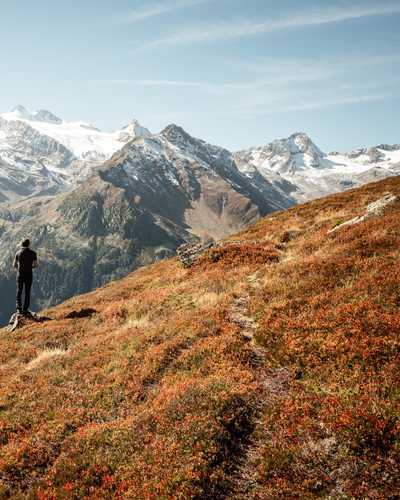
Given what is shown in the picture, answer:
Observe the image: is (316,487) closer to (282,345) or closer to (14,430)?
(282,345)

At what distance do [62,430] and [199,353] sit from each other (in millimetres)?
5451

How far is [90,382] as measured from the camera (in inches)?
633

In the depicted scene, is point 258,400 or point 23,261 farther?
point 23,261

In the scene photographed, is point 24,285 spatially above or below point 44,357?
above

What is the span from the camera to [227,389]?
12805mm

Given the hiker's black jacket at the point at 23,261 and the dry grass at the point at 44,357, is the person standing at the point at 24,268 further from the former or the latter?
the dry grass at the point at 44,357

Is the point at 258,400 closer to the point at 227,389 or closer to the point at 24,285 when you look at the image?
the point at 227,389

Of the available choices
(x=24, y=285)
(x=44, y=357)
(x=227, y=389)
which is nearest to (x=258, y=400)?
(x=227, y=389)

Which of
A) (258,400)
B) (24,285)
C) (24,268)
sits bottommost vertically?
(258,400)

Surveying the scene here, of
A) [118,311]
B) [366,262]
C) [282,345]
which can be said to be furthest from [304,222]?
[282,345]

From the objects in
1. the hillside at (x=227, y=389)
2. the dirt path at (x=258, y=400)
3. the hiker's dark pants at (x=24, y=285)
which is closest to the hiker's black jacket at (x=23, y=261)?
the hiker's dark pants at (x=24, y=285)

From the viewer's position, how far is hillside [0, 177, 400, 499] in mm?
9891

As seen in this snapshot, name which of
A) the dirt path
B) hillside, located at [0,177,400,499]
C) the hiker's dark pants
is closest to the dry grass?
hillside, located at [0,177,400,499]

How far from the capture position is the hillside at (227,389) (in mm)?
9891
